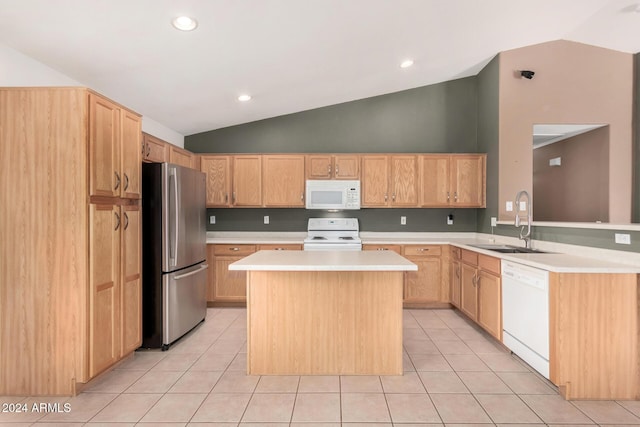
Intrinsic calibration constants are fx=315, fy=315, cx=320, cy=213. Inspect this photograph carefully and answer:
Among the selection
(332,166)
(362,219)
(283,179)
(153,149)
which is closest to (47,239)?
(153,149)

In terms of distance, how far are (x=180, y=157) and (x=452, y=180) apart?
3.66 m

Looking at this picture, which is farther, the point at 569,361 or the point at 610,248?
Answer: the point at 610,248

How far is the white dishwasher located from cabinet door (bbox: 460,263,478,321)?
0.57 metres

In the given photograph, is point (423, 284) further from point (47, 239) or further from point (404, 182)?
point (47, 239)

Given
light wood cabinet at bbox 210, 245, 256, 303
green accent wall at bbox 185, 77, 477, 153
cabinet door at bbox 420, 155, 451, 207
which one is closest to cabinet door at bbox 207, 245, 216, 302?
light wood cabinet at bbox 210, 245, 256, 303

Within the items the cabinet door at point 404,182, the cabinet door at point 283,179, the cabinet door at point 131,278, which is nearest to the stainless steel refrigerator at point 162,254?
the cabinet door at point 131,278

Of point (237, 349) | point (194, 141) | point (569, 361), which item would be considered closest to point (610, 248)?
point (569, 361)

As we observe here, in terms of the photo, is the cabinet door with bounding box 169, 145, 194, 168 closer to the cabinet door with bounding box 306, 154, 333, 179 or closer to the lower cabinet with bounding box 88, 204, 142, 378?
the lower cabinet with bounding box 88, 204, 142, 378

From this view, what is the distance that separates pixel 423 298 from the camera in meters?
4.20

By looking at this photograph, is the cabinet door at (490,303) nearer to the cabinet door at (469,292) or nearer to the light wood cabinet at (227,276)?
the cabinet door at (469,292)

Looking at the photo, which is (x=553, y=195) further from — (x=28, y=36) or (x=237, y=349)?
(x=28, y=36)

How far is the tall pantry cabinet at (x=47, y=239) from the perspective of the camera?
6.92 ft

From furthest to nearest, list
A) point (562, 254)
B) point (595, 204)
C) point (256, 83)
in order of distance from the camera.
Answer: point (595, 204) < point (256, 83) < point (562, 254)

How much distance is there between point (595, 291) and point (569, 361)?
20.1 inches
